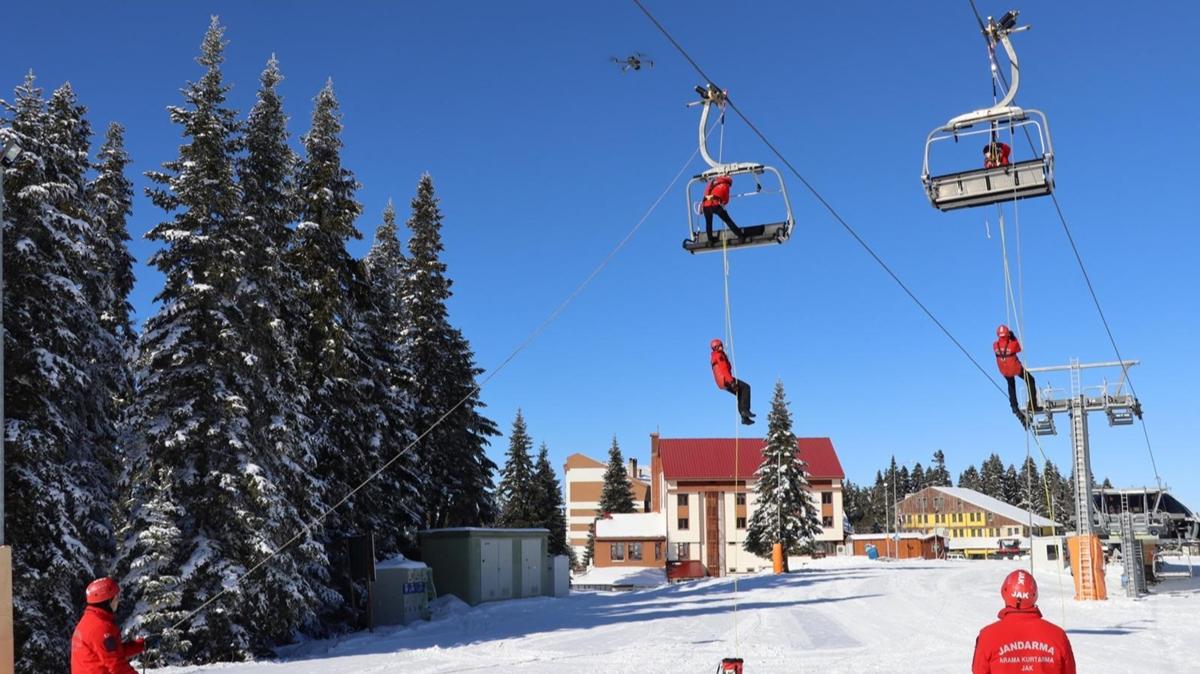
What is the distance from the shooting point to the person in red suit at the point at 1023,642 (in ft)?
20.3

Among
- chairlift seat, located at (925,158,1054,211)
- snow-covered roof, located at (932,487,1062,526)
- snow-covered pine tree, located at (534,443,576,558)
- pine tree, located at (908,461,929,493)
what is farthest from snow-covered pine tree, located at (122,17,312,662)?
pine tree, located at (908,461,929,493)

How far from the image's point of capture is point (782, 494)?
56.8 meters

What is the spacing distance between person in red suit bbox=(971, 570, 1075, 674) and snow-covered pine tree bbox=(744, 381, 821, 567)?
168ft

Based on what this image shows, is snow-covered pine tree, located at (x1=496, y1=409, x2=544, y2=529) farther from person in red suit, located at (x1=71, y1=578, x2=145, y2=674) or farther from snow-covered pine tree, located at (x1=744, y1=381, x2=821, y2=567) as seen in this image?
person in red suit, located at (x1=71, y1=578, x2=145, y2=674)

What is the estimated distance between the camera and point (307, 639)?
24766 mm

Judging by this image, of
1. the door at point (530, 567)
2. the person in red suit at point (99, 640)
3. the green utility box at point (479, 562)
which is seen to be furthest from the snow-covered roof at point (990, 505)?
the person in red suit at point (99, 640)

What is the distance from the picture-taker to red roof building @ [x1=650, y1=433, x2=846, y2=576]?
77750mm

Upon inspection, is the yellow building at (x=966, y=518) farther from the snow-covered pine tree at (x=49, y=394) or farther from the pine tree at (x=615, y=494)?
the snow-covered pine tree at (x=49, y=394)

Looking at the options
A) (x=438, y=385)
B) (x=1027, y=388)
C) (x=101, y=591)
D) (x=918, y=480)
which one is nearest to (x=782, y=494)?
(x=438, y=385)

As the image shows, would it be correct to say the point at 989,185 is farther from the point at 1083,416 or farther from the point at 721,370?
the point at 1083,416

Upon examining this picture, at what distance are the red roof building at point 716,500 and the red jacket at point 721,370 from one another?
61.0 meters

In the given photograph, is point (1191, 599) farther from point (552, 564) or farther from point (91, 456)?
point (91, 456)

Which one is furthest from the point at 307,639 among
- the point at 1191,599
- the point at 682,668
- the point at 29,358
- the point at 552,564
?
the point at 1191,599

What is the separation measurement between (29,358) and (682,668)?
1404cm
